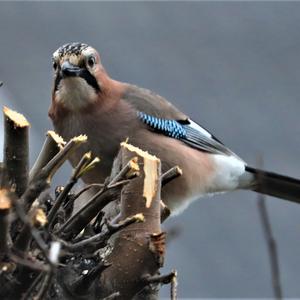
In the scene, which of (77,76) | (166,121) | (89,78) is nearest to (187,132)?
(166,121)

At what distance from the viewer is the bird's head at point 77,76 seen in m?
5.08

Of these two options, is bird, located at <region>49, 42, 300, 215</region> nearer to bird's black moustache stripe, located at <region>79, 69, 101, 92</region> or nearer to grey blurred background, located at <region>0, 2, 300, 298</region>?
bird's black moustache stripe, located at <region>79, 69, 101, 92</region>

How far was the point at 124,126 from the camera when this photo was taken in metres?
5.55

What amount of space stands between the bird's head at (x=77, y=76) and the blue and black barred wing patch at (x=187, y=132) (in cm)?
34

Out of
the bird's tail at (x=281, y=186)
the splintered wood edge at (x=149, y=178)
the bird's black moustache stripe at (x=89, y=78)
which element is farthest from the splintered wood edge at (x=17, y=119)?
the bird's tail at (x=281, y=186)

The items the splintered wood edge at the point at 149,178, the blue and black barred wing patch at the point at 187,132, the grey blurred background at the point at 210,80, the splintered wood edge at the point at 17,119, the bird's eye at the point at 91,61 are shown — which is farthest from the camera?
the grey blurred background at the point at 210,80

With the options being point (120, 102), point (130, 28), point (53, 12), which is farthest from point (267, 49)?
point (120, 102)

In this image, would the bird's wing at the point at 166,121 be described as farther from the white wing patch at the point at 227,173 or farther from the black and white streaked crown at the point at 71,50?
the black and white streaked crown at the point at 71,50

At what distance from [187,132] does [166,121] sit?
0.21 m

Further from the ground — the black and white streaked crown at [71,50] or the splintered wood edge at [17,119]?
the black and white streaked crown at [71,50]

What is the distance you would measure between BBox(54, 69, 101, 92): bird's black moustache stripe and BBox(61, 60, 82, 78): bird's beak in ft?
0.18

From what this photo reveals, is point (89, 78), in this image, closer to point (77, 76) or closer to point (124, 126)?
point (77, 76)

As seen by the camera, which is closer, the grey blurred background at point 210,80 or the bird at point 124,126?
the bird at point 124,126

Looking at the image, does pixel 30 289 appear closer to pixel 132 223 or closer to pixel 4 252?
pixel 4 252
